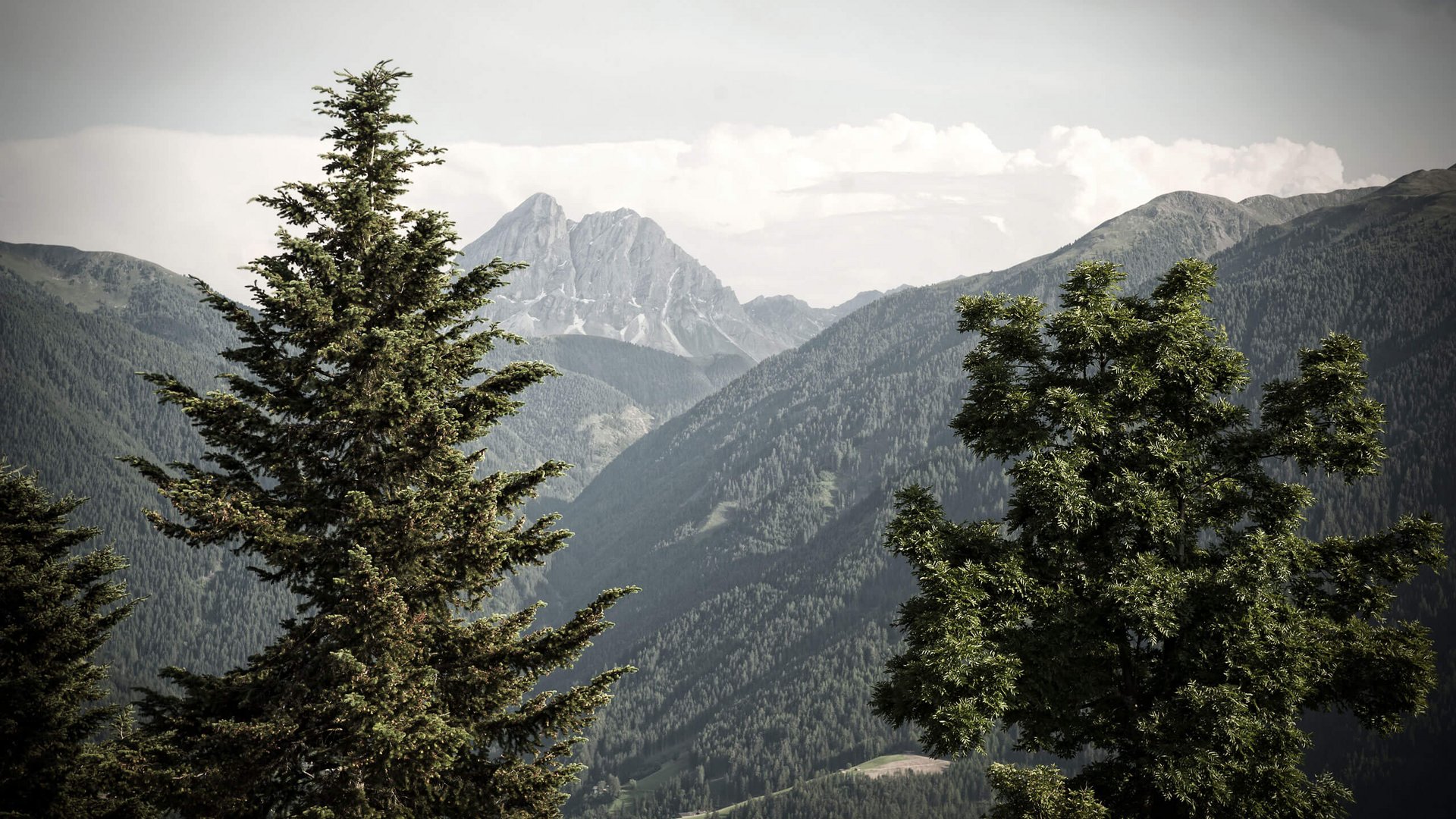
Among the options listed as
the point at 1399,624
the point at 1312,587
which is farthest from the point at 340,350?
the point at 1399,624

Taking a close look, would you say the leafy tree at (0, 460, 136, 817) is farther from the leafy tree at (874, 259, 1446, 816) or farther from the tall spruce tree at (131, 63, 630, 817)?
the leafy tree at (874, 259, 1446, 816)

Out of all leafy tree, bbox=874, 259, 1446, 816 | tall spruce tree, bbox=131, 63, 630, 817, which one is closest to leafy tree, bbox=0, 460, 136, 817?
tall spruce tree, bbox=131, 63, 630, 817

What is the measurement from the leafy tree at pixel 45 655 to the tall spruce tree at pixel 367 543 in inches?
478

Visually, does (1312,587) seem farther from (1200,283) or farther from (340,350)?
(340,350)

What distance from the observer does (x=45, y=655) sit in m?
23.3

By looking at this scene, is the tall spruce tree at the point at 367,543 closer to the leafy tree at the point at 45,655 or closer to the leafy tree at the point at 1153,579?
the leafy tree at the point at 1153,579

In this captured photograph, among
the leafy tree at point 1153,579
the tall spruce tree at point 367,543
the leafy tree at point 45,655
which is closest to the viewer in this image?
the tall spruce tree at point 367,543

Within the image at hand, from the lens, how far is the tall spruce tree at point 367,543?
12445 millimetres

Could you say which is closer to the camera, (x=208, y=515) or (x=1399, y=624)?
(x=208, y=515)

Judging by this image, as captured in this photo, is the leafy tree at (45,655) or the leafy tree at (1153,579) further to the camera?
the leafy tree at (45,655)

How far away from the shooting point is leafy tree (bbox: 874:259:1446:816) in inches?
566

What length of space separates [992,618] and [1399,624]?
7966 mm

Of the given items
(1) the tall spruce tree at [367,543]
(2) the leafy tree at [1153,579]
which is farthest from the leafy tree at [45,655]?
(2) the leafy tree at [1153,579]

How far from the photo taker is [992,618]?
15.5 meters
